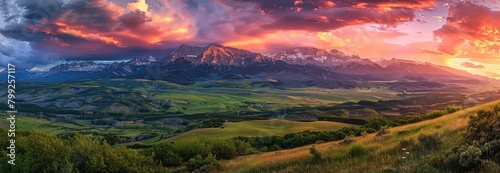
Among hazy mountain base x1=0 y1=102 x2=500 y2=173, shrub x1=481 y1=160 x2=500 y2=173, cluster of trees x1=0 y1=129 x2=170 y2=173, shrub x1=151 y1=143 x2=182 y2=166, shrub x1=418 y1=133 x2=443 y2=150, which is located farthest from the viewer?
shrub x1=151 y1=143 x2=182 y2=166

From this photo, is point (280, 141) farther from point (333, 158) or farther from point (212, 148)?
point (333, 158)

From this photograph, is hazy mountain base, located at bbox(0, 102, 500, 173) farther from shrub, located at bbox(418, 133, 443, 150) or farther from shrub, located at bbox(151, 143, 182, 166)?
shrub, located at bbox(151, 143, 182, 166)

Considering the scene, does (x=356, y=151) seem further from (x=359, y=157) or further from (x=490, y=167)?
(x=490, y=167)

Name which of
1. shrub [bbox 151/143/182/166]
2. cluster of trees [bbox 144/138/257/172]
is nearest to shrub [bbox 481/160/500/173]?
cluster of trees [bbox 144/138/257/172]

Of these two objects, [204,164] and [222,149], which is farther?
[222,149]

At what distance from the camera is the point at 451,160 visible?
44.5 ft

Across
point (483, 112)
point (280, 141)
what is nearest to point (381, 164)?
point (483, 112)

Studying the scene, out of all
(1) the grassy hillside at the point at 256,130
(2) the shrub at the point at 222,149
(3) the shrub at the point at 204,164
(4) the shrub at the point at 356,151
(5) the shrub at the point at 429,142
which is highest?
(5) the shrub at the point at 429,142

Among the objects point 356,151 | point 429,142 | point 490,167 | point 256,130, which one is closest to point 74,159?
point 356,151

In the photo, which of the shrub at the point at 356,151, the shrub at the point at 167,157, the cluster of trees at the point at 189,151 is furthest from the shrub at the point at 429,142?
the shrub at the point at 167,157

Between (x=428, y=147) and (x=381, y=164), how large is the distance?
333cm

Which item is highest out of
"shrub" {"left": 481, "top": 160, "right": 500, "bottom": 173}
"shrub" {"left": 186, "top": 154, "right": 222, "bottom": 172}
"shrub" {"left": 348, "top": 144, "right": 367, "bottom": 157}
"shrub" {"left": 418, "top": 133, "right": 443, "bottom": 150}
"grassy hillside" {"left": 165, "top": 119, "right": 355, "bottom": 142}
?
"shrub" {"left": 481, "top": 160, "right": 500, "bottom": 173}

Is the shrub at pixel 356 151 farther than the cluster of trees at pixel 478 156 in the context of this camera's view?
Yes

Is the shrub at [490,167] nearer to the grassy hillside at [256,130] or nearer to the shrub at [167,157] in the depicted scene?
the shrub at [167,157]
